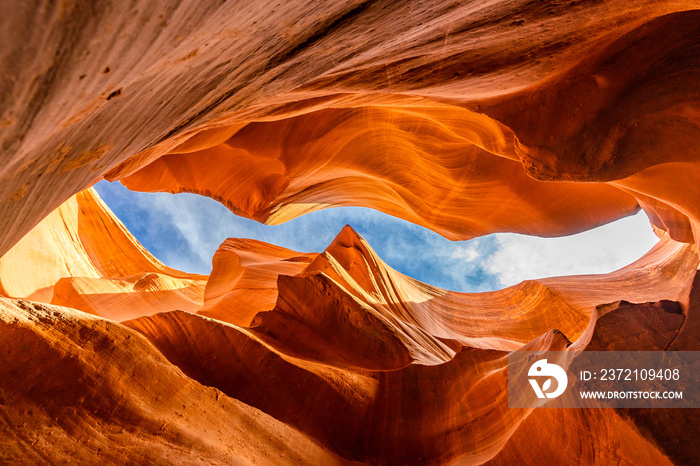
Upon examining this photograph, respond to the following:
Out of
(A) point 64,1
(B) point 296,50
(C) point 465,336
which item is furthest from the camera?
(C) point 465,336

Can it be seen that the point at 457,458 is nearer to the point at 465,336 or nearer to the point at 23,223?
the point at 23,223

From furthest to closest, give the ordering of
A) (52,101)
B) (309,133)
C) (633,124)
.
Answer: (309,133), (633,124), (52,101)

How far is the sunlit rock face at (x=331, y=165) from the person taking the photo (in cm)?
143

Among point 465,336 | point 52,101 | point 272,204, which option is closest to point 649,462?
point 52,101

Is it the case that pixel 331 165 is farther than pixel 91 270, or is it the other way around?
pixel 91 270

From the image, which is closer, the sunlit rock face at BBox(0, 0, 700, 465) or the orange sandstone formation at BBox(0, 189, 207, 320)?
the sunlit rock face at BBox(0, 0, 700, 465)

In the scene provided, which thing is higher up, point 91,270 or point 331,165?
point 331,165

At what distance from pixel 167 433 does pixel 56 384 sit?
877 millimetres

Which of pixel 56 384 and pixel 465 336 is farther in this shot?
pixel 465 336

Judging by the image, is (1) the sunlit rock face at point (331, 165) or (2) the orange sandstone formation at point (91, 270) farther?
(2) the orange sandstone formation at point (91, 270)

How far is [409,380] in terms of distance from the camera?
4902 millimetres

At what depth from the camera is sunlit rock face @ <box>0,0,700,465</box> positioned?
1435 millimetres

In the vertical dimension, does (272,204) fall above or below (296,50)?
above

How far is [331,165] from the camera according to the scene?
8.12 metres
